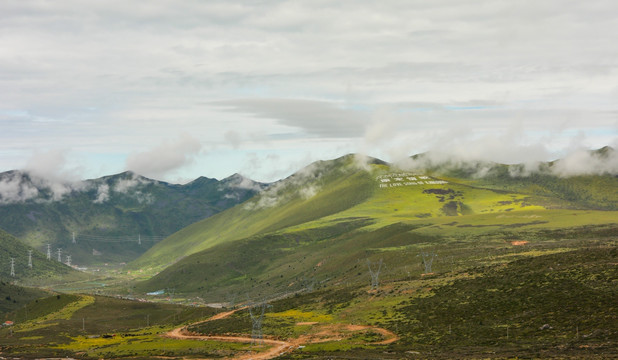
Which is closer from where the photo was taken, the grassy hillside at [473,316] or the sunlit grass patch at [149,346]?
the grassy hillside at [473,316]

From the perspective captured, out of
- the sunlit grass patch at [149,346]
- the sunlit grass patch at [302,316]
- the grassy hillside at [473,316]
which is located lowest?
the sunlit grass patch at [149,346]

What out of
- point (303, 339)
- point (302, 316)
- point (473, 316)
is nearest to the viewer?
point (473, 316)

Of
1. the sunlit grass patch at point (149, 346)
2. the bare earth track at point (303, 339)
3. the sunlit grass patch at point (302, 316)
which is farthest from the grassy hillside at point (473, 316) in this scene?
the sunlit grass patch at point (149, 346)

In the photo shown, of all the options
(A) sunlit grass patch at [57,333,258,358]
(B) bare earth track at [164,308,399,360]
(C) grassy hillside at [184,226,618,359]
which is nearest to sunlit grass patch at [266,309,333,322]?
(C) grassy hillside at [184,226,618,359]

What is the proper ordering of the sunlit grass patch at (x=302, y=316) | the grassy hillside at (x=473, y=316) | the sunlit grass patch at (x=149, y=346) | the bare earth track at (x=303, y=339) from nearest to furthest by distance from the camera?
the grassy hillside at (x=473, y=316)
the bare earth track at (x=303, y=339)
the sunlit grass patch at (x=149, y=346)
the sunlit grass patch at (x=302, y=316)

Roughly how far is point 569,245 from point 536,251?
50.6 feet

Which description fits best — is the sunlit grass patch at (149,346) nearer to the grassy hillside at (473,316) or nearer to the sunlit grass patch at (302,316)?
the grassy hillside at (473,316)

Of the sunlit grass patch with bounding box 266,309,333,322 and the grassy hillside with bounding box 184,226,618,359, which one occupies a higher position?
the grassy hillside with bounding box 184,226,618,359

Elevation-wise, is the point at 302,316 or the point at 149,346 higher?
the point at 302,316

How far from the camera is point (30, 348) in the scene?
505ft

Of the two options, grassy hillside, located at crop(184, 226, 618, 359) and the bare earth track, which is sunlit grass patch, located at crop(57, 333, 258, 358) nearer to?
the bare earth track

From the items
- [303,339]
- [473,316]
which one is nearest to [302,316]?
[303,339]

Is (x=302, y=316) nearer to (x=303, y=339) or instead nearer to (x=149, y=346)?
(x=303, y=339)

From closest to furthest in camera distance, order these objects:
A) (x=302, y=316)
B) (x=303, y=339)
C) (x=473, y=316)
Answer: (x=473, y=316)
(x=303, y=339)
(x=302, y=316)
